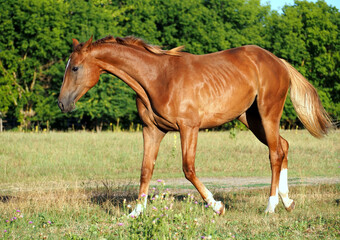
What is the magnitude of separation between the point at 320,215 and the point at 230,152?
1142 centimetres

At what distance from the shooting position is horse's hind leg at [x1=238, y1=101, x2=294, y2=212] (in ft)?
25.3

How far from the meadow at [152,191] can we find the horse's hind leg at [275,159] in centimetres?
23

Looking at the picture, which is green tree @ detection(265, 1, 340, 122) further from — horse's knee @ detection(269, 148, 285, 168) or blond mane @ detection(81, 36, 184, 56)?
blond mane @ detection(81, 36, 184, 56)

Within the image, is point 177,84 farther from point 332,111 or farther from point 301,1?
point 301,1

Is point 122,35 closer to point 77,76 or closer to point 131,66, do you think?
point 131,66

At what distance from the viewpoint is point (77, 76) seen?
6.95 m

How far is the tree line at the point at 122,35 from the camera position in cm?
3475

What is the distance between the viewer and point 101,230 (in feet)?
18.7

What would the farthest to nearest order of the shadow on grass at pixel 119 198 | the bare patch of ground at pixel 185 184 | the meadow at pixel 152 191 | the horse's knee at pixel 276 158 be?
the bare patch of ground at pixel 185 184 < the shadow on grass at pixel 119 198 < the horse's knee at pixel 276 158 < the meadow at pixel 152 191

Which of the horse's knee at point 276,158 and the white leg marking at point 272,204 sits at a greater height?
the horse's knee at point 276,158

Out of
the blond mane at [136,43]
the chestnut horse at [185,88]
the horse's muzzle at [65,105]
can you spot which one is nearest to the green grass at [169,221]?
the chestnut horse at [185,88]

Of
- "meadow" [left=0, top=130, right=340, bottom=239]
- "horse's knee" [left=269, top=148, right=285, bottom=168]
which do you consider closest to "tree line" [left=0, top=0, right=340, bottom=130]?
"meadow" [left=0, top=130, right=340, bottom=239]

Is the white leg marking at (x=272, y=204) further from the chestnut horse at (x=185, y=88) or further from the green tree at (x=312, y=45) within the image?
the green tree at (x=312, y=45)

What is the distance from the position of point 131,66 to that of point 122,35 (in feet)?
105
